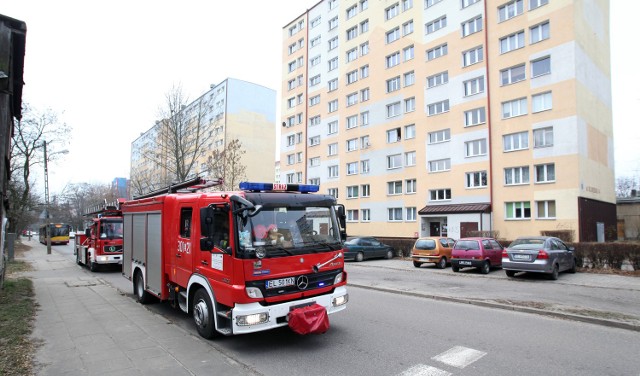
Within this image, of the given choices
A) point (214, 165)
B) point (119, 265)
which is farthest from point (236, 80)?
point (119, 265)

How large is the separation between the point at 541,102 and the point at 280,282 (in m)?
27.6

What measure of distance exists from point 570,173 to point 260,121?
50.3m

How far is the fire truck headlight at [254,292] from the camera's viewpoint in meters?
5.63

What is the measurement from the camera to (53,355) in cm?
575

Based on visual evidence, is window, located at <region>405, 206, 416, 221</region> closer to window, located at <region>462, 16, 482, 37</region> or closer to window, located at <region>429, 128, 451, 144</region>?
window, located at <region>429, 128, 451, 144</region>

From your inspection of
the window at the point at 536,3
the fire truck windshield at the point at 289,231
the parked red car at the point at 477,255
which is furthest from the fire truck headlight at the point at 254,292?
the window at the point at 536,3

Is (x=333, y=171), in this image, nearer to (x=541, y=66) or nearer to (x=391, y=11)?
(x=391, y=11)

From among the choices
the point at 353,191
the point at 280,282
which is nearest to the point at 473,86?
the point at 353,191

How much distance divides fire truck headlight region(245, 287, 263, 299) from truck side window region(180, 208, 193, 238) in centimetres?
209

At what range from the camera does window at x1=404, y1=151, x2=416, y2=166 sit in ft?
116

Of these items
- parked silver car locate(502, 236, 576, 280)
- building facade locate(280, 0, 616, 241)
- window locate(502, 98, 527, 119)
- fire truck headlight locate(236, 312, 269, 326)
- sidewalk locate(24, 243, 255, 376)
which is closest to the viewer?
sidewalk locate(24, 243, 255, 376)

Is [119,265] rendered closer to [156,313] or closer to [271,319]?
[156,313]

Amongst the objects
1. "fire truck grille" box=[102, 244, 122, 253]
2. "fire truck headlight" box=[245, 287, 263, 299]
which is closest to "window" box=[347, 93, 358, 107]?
"fire truck grille" box=[102, 244, 122, 253]

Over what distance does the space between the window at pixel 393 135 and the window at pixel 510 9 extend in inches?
481
